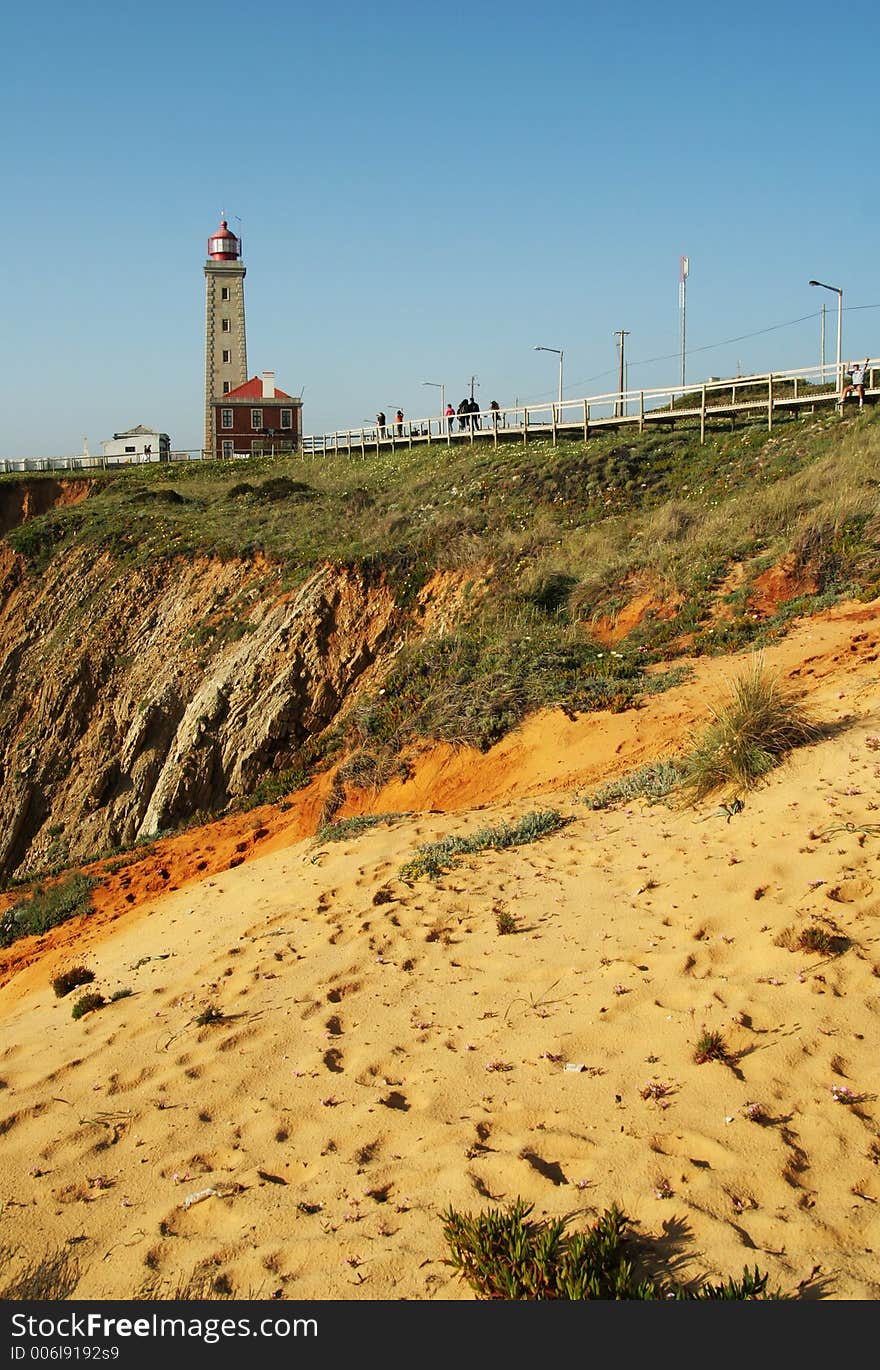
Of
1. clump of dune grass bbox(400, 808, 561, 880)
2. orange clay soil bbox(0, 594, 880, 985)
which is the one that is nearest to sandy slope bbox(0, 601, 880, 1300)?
clump of dune grass bbox(400, 808, 561, 880)

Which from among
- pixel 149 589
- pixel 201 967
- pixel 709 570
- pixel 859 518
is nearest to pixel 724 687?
pixel 709 570

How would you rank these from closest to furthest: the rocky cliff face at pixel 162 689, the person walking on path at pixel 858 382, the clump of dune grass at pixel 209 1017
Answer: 1. the clump of dune grass at pixel 209 1017
2. the rocky cliff face at pixel 162 689
3. the person walking on path at pixel 858 382

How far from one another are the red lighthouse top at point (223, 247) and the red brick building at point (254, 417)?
13.7m

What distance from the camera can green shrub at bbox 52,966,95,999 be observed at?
982 cm

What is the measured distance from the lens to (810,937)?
259 inches

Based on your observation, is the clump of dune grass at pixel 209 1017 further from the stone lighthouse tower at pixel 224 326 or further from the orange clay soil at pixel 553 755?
the stone lighthouse tower at pixel 224 326

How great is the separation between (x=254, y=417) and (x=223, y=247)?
57.1 feet

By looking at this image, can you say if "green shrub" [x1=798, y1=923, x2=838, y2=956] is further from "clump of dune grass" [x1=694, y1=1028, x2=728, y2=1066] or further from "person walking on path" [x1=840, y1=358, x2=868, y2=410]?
"person walking on path" [x1=840, y1=358, x2=868, y2=410]

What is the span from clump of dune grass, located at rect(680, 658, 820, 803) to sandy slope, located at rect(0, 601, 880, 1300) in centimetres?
26

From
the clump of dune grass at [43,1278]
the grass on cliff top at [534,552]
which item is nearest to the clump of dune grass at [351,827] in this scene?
the grass on cliff top at [534,552]

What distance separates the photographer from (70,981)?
991cm

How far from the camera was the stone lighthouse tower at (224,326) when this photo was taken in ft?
231

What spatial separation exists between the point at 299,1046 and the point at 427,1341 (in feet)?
10.1

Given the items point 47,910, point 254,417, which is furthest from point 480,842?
point 254,417
